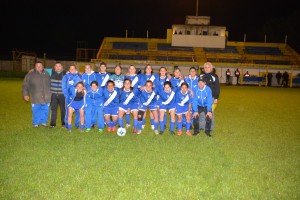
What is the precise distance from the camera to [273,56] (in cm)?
4341

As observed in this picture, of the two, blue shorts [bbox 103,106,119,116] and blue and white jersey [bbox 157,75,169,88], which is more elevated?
blue and white jersey [bbox 157,75,169,88]

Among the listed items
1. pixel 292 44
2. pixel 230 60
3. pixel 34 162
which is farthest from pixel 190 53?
pixel 34 162

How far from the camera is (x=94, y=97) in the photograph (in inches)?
345

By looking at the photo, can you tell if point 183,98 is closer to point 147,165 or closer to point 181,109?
point 181,109

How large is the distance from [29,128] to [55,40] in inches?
2728

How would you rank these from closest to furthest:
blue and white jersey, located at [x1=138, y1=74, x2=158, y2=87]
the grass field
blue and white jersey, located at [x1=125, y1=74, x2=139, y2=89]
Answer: the grass field → blue and white jersey, located at [x1=125, y1=74, x2=139, y2=89] → blue and white jersey, located at [x1=138, y1=74, x2=158, y2=87]

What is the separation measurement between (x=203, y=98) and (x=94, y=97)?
3063mm

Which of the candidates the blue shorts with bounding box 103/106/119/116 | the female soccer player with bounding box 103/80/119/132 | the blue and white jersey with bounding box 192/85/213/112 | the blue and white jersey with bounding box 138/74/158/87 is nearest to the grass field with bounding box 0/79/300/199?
the female soccer player with bounding box 103/80/119/132

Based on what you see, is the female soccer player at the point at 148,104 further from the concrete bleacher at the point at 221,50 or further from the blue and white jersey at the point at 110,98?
the concrete bleacher at the point at 221,50

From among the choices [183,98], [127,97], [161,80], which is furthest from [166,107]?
[127,97]

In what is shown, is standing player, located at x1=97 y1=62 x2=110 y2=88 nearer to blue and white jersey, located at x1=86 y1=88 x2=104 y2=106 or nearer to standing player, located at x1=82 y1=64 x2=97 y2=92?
standing player, located at x1=82 y1=64 x2=97 y2=92

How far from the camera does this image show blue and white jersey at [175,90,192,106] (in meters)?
8.66

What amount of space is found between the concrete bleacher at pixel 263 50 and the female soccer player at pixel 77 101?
40.3 m

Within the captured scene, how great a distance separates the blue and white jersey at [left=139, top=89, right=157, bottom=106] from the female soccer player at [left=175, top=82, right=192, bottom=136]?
65 cm
